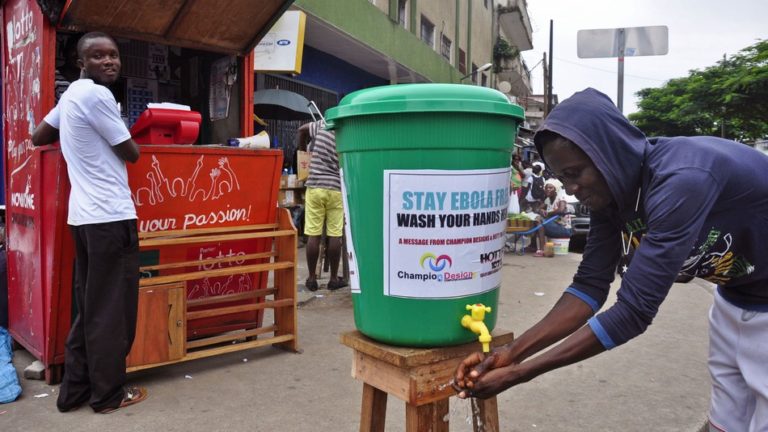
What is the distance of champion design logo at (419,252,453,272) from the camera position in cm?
158

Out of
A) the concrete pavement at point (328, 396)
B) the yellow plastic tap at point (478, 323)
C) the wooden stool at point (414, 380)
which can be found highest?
the yellow plastic tap at point (478, 323)

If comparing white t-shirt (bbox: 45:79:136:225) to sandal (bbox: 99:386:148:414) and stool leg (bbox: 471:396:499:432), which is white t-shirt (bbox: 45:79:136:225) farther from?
stool leg (bbox: 471:396:499:432)

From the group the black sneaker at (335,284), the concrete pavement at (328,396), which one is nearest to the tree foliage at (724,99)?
the black sneaker at (335,284)

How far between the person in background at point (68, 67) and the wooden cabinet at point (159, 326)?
1.72 meters

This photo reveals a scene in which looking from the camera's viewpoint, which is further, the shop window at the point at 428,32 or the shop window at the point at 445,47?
the shop window at the point at 445,47

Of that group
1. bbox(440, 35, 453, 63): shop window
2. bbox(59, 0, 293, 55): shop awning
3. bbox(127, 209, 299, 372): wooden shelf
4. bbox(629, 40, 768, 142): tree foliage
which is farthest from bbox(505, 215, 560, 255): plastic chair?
bbox(629, 40, 768, 142): tree foliage

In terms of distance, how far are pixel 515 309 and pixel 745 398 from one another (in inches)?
138

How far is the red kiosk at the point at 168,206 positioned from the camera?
10.3 ft

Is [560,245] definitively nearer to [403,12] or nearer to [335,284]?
[335,284]

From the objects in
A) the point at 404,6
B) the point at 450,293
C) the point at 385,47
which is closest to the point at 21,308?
the point at 450,293

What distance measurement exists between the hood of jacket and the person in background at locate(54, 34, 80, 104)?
136 inches

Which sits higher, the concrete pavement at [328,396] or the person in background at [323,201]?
the person in background at [323,201]

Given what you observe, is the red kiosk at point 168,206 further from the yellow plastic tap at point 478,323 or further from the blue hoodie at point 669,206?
the blue hoodie at point 669,206

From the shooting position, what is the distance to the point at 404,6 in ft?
45.6
